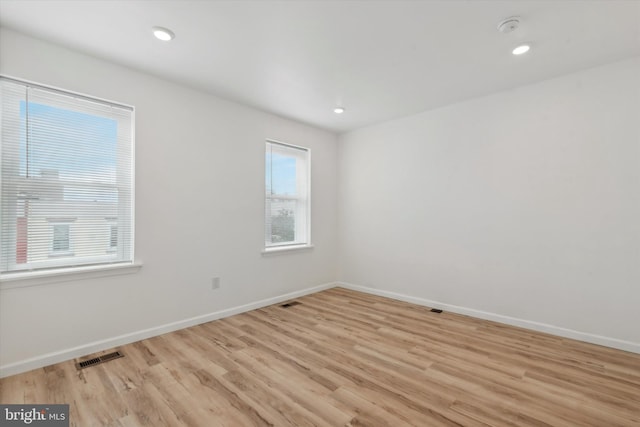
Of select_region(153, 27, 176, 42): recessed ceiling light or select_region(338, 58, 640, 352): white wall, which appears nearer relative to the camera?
select_region(153, 27, 176, 42): recessed ceiling light

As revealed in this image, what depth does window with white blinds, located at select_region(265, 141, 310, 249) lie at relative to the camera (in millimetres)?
4172

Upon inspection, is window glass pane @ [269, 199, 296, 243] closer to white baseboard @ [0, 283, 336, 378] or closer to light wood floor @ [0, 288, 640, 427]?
white baseboard @ [0, 283, 336, 378]

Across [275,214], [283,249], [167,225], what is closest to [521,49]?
[275,214]

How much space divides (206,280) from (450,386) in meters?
2.66

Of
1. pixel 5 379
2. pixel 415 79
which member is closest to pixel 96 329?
pixel 5 379

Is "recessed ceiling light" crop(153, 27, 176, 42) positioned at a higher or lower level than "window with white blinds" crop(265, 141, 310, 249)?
higher

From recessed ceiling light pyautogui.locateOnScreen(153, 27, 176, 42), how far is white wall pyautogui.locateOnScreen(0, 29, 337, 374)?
0.78 m

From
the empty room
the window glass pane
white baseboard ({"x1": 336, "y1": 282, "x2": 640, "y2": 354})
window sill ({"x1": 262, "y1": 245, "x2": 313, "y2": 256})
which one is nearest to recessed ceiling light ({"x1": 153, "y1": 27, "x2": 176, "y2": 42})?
the empty room

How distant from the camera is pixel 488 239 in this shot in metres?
3.49

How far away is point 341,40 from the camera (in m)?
2.39

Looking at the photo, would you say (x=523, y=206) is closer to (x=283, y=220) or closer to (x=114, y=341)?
(x=283, y=220)

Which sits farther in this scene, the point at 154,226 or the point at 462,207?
the point at 462,207

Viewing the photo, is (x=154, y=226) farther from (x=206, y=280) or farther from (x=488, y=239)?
(x=488, y=239)

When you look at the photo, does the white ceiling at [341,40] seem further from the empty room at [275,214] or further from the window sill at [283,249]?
the window sill at [283,249]
